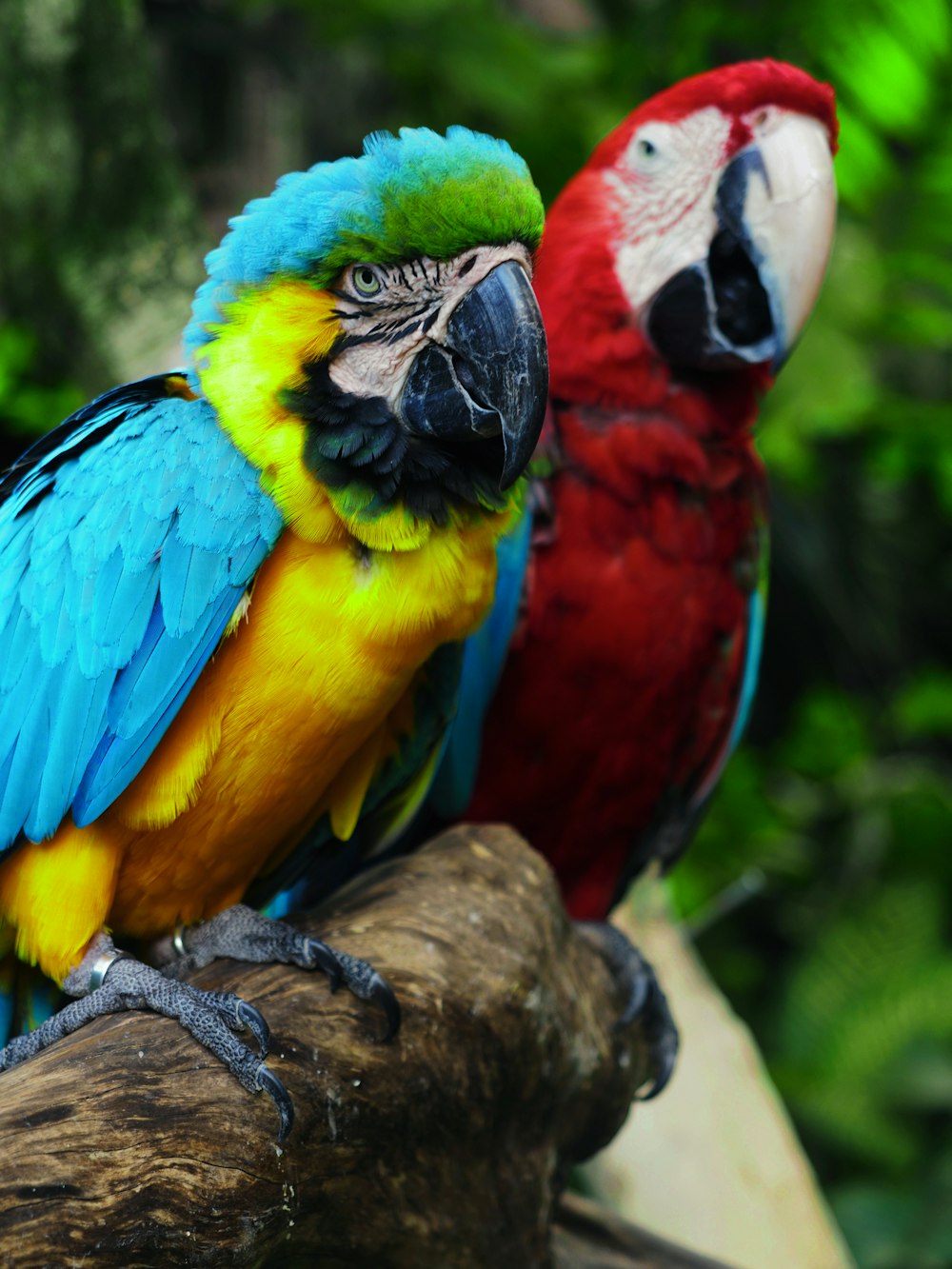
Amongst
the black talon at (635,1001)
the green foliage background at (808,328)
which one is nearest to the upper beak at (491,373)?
the black talon at (635,1001)

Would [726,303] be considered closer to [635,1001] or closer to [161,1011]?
[635,1001]

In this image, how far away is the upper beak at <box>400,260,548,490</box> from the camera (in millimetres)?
1304

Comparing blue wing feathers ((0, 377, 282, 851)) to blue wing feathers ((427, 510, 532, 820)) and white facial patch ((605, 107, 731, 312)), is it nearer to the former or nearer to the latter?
blue wing feathers ((427, 510, 532, 820))

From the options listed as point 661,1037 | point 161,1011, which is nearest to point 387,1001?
point 161,1011

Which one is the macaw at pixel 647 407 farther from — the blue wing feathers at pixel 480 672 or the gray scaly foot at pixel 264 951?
the gray scaly foot at pixel 264 951

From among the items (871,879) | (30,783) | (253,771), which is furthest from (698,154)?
(871,879)

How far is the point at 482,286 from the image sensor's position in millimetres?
1311

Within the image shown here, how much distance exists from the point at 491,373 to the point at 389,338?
121 millimetres

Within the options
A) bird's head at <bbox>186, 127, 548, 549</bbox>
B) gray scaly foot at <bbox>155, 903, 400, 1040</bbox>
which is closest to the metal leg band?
gray scaly foot at <bbox>155, 903, 400, 1040</bbox>

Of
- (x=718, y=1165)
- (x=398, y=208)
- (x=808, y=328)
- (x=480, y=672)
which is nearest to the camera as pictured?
(x=398, y=208)

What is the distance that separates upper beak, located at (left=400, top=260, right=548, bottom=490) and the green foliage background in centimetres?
172

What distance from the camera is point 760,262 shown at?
198 cm

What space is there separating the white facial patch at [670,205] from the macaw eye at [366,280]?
2.62 ft

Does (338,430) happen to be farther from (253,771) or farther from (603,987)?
(603,987)
